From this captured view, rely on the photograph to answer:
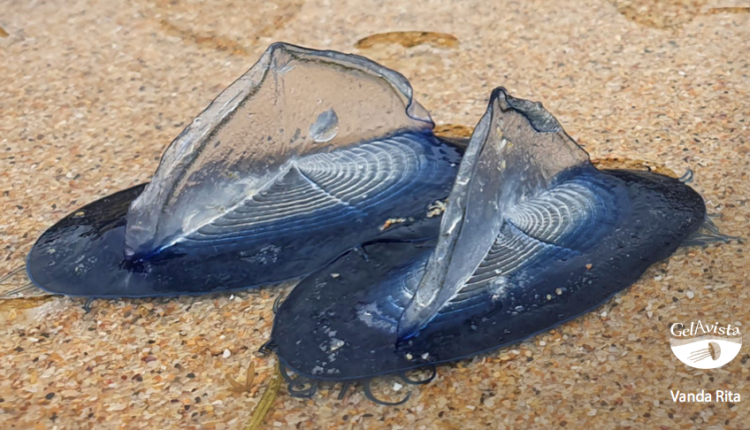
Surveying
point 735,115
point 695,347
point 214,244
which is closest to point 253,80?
point 214,244

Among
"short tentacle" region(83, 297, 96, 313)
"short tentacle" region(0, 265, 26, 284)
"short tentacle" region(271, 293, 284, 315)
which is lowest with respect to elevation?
"short tentacle" region(0, 265, 26, 284)

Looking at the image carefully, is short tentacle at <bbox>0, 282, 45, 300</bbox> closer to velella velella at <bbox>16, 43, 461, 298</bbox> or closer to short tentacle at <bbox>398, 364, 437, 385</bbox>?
velella velella at <bbox>16, 43, 461, 298</bbox>

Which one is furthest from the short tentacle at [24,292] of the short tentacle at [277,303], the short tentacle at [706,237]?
the short tentacle at [706,237]

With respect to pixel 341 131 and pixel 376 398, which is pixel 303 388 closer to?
pixel 376 398

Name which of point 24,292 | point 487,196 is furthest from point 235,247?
point 487,196

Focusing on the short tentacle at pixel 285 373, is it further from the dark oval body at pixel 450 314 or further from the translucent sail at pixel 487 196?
the translucent sail at pixel 487 196

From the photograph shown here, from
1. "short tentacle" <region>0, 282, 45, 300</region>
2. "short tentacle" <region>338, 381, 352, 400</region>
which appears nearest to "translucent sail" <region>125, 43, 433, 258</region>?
"short tentacle" <region>0, 282, 45, 300</region>

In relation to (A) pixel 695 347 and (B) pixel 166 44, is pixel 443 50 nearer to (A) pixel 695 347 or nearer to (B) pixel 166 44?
(B) pixel 166 44
